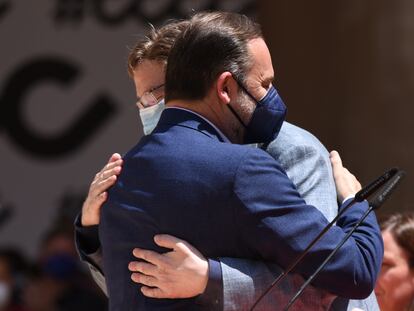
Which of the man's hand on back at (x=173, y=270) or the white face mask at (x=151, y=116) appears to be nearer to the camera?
the man's hand on back at (x=173, y=270)

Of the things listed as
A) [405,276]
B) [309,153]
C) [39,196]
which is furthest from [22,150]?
[309,153]

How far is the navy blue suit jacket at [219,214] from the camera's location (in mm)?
2633

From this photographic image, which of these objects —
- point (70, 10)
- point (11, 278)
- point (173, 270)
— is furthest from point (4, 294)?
point (173, 270)

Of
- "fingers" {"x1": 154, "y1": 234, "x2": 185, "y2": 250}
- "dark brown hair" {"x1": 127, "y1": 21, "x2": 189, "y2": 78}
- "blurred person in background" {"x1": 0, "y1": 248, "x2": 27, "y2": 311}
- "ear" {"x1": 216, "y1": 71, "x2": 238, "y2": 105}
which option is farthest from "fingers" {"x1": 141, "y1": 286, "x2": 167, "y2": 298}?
"blurred person in background" {"x1": 0, "y1": 248, "x2": 27, "y2": 311}

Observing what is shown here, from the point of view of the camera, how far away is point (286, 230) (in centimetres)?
264

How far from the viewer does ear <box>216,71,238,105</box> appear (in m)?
2.74

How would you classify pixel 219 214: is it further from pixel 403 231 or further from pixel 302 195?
pixel 403 231

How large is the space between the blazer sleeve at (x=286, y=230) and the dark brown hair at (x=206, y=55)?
0.23 metres

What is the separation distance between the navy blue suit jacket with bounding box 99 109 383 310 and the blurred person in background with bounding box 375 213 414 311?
126 cm

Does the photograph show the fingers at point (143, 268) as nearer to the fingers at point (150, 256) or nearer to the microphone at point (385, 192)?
the fingers at point (150, 256)

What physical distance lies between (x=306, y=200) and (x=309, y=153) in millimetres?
155

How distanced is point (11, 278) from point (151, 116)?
421cm

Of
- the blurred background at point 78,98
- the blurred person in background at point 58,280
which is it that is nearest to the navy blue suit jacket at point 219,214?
the blurred person in background at point 58,280

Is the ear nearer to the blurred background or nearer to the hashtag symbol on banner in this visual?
the blurred background
